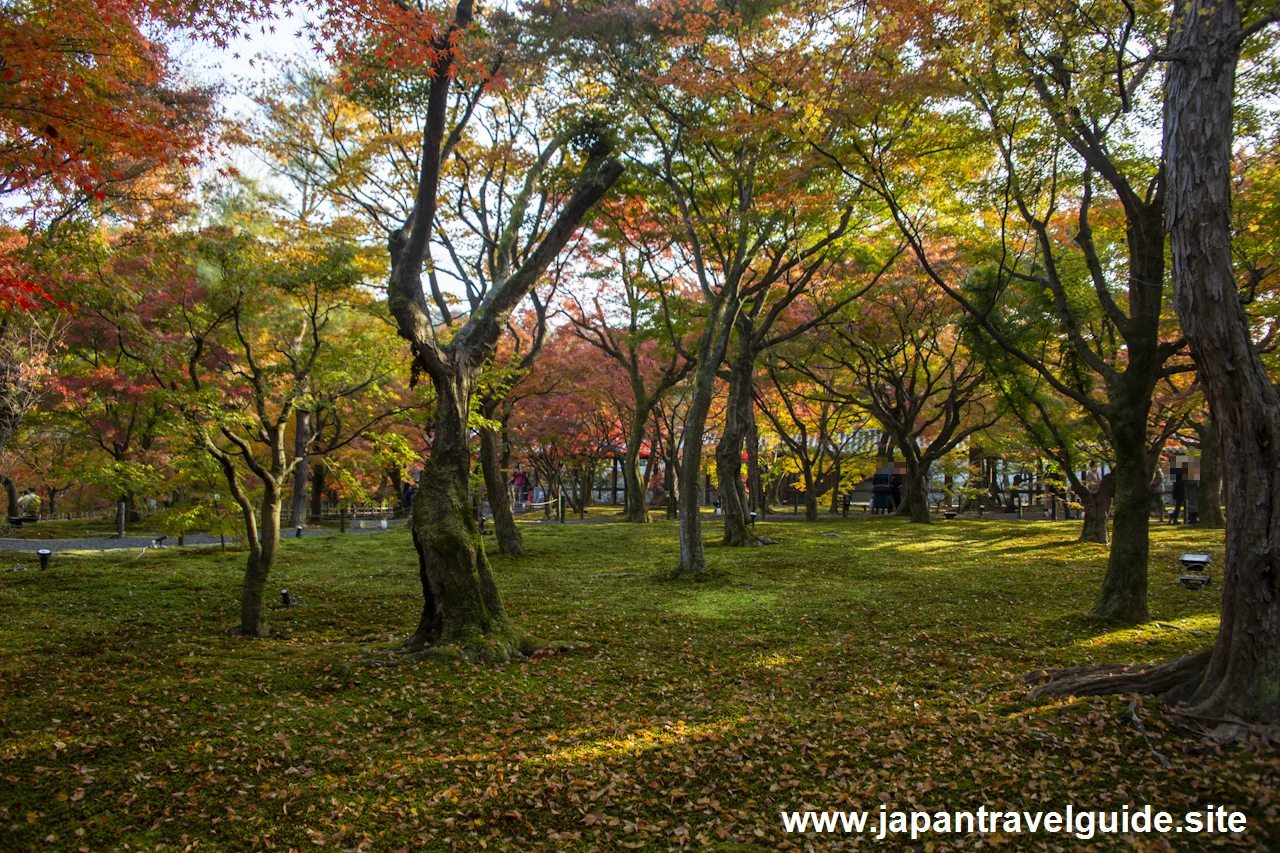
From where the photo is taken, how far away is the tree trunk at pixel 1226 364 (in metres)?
4.54

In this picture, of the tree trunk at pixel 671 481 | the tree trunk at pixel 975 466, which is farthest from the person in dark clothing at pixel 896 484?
the tree trunk at pixel 671 481

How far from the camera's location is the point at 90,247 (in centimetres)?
832

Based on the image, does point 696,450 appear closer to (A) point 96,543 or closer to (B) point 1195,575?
(B) point 1195,575

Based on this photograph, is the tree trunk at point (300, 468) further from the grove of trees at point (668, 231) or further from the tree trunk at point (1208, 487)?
the tree trunk at point (1208, 487)

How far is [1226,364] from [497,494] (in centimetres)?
1248

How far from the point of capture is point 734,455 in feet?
52.4

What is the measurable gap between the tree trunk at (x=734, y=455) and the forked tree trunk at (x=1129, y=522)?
8.36 meters

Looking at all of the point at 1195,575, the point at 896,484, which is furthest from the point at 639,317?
the point at 896,484

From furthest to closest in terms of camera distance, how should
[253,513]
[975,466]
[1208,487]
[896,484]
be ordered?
[896,484] → [975,466] → [1208,487] → [253,513]

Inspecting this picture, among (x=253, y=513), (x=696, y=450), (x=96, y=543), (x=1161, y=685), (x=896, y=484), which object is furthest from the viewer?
(x=896, y=484)

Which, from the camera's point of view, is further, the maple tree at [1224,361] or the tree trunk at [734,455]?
the tree trunk at [734,455]

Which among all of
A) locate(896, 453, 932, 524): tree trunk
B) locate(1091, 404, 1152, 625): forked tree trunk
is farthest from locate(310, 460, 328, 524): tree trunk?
locate(1091, 404, 1152, 625): forked tree trunk

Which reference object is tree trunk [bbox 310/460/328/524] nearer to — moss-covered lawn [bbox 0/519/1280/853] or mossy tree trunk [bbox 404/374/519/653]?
moss-covered lawn [bbox 0/519/1280/853]

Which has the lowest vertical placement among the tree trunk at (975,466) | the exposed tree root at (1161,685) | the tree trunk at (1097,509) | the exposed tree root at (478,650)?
the exposed tree root at (478,650)
